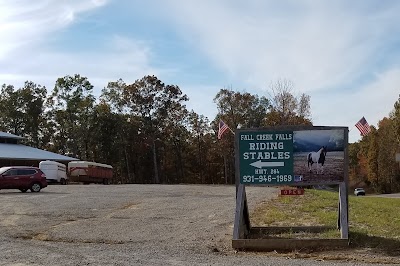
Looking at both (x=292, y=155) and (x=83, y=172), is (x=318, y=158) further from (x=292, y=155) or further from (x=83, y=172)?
(x=83, y=172)

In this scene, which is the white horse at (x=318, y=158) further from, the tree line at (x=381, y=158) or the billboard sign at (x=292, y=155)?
the tree line at (x=381, y=158)

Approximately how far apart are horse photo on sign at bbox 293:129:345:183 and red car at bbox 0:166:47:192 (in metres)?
25.5

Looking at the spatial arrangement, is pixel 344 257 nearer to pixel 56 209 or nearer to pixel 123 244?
pixel 123 244

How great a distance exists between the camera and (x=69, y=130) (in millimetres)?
84875

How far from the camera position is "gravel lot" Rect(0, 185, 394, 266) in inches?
408

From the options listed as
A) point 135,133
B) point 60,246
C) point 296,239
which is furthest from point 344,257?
point 135,133

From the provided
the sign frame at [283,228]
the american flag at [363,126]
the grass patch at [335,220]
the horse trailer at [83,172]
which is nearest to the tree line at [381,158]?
the horse trailer at [83,172]

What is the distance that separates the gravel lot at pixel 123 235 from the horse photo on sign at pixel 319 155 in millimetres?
2503

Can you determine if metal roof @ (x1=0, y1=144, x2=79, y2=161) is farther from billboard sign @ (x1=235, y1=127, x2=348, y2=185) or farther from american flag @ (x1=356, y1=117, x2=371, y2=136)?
billboard sign @ (x1=235, y1=127, x2=348, y2=185)

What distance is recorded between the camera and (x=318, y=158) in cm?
1262

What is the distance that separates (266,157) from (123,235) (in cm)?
430

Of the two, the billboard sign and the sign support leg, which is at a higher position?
the billboard sign

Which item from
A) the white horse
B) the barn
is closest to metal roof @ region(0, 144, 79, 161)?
the barn

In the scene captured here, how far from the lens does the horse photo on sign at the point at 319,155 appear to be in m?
12.5
